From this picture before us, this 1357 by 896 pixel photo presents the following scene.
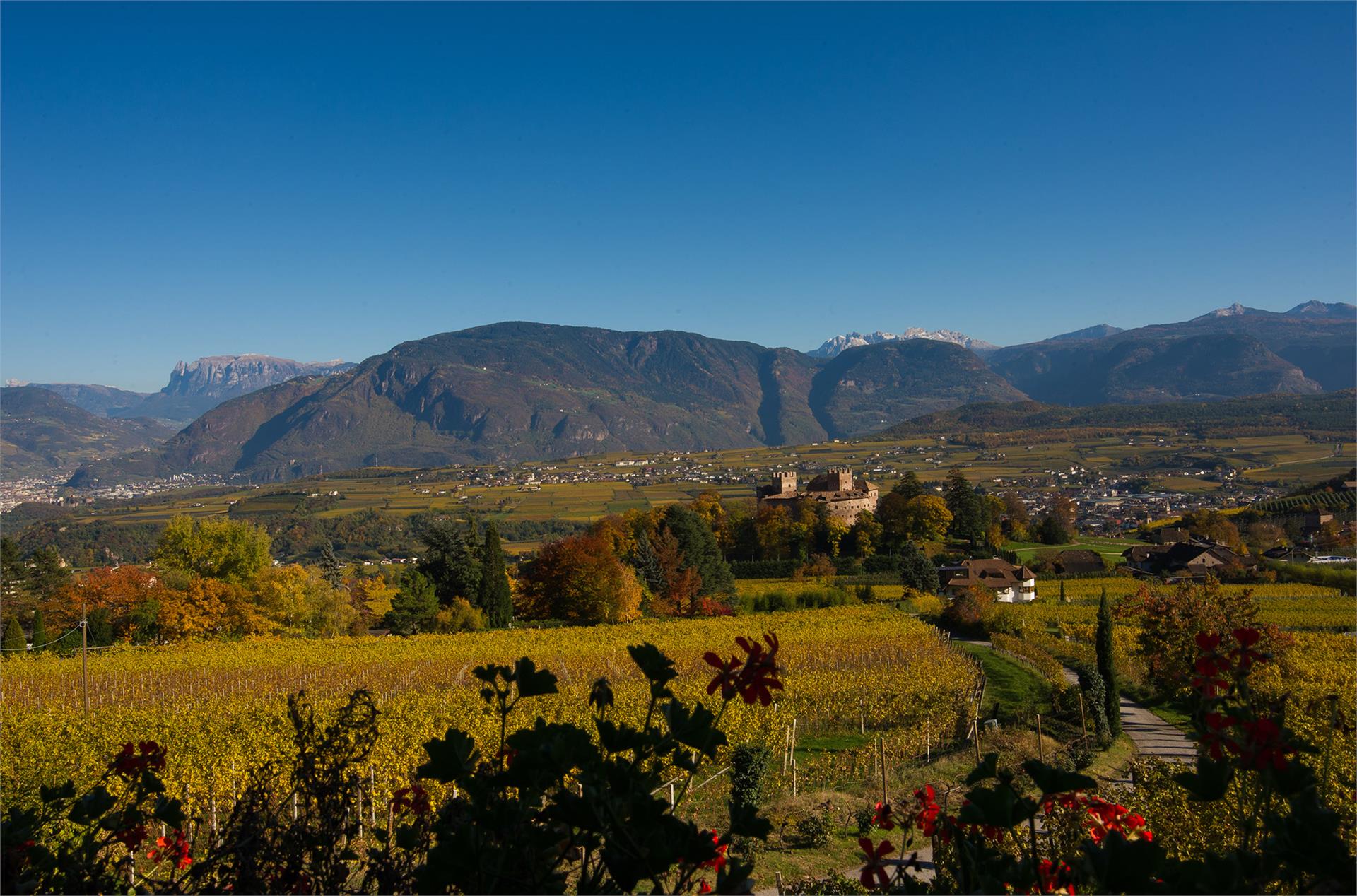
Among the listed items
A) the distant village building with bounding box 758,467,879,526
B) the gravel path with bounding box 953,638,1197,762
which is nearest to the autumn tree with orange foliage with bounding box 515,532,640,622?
the gravel path with bounding box 953,638,1197,762

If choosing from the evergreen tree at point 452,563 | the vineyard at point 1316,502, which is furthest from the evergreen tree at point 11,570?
the vineyard at point 1316,502

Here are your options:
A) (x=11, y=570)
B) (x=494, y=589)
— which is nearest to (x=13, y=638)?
(x=11, y=570)

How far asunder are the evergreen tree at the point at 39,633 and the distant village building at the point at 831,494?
1633 inches

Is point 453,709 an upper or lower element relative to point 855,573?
upper

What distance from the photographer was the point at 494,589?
35.0 m

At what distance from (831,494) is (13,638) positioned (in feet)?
168

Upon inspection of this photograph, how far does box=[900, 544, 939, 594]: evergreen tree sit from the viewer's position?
41875 millimetres

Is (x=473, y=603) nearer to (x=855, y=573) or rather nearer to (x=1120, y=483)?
(x=855, y=573)

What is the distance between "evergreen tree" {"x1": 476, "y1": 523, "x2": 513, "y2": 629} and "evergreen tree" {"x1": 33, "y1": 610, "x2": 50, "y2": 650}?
1601 cm

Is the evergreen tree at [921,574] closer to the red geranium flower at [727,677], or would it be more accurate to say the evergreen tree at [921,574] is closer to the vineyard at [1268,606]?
the vineyard at [1268,606]

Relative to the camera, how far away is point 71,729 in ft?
47.0

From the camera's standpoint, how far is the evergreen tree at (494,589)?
114 ft

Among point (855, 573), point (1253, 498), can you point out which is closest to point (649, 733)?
point (855, 573)

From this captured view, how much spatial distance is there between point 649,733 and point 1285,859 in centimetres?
134
